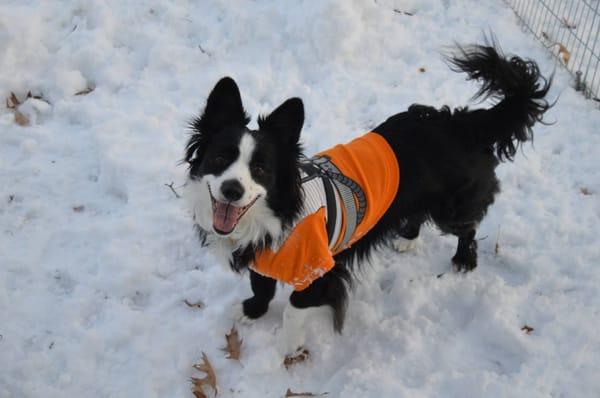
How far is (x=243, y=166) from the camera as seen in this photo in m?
2.29

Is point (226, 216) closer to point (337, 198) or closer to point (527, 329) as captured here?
point (337, 198)

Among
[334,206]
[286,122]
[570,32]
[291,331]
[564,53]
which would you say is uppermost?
[286,122]

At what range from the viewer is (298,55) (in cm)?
477

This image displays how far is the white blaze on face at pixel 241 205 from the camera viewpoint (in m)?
2.23

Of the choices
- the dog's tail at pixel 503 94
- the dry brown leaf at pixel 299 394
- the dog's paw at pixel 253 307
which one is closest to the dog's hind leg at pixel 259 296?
the dog's paw at pixel 253 307

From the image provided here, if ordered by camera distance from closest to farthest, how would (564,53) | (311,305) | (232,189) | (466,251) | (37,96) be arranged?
(232,189) → (311,305) → (466,251) → (37,96) → (564,53)

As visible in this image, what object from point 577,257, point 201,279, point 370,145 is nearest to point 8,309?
point 201,279

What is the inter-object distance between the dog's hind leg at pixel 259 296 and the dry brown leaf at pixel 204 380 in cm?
40

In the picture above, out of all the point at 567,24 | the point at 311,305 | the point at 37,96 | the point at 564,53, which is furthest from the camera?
the point at 567,24

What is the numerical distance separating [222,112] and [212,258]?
3.90 feet

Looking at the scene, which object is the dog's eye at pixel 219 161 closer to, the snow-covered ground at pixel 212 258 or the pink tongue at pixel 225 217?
the pink tongue at pixel 225 217

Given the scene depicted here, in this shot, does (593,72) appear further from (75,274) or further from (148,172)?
(75,274)

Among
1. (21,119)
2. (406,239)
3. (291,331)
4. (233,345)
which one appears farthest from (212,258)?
(21,119)

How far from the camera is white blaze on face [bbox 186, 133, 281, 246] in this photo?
223 centimetres
